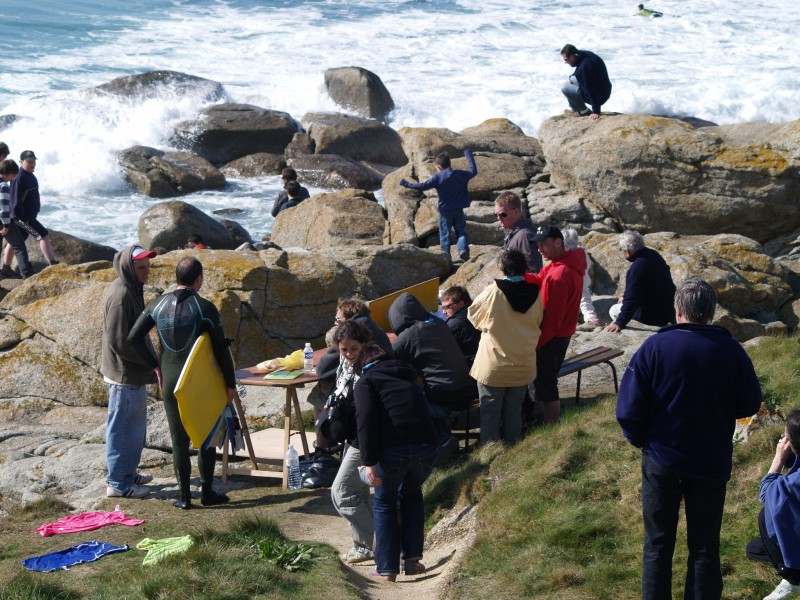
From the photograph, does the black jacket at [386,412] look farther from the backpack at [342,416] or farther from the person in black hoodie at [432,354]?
the person in black hoodie at [432,354]

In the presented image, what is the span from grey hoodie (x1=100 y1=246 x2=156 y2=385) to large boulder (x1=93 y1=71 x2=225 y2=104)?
22.7m

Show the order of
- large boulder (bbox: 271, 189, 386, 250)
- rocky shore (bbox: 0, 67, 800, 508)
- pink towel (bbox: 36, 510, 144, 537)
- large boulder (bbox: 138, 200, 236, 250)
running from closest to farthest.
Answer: pink towel (bbox: 36, 510, 144, 537), rocky shore (bbox: 0, 67, 800, 508), large boulder (bbox: 271, 189, 386, 250), large boulder (bbox: 138, 200, 236, 250)

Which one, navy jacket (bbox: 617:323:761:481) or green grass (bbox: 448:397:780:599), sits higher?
navy jacket (bbox: 617:323:761:481)

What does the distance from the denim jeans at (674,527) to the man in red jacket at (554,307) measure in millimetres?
2854

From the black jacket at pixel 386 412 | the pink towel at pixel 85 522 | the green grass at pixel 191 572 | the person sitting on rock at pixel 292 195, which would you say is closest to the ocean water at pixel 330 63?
the person sitting on rock at pixel 292 195

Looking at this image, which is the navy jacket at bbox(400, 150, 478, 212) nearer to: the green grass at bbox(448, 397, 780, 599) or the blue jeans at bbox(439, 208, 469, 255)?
the blue jeans at bbox(439, 208, 469, 255)

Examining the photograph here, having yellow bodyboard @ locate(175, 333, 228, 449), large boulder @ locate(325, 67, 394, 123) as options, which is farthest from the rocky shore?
large boulder @ locate(325, 67, 394, 123)

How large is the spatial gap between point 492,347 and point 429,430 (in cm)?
136

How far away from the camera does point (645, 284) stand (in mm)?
8711

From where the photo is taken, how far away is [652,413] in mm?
4633

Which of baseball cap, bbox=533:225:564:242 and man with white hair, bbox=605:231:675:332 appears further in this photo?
man with white hair, bbox=605:231:675:332

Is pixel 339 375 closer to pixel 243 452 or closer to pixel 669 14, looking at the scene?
pixel 243 452

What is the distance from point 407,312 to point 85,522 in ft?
8.37

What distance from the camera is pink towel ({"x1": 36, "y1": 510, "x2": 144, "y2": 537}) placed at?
6.62 m
